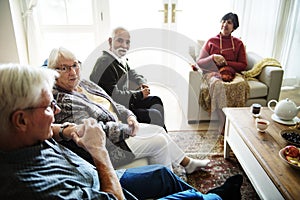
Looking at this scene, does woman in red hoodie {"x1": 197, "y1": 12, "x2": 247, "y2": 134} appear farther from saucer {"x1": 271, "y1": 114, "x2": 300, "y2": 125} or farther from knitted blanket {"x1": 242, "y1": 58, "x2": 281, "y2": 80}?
saucer {"x1": 271, "y1": 114, "x2": 300, "y2": 125}

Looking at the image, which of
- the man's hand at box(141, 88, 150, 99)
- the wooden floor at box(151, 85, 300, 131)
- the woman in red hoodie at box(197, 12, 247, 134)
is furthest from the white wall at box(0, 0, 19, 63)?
the woman in red hoodie at box(197, 12, 247, 134)

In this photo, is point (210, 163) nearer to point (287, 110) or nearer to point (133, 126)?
point (287, 110)

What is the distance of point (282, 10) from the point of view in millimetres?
3205

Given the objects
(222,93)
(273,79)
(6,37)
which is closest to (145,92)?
(222,93)

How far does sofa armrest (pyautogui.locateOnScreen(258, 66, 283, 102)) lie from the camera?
7.79ft

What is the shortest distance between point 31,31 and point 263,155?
2.65 meters

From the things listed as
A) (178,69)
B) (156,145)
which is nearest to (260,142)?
(156,145)

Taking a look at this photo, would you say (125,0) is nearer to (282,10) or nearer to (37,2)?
(37,2)

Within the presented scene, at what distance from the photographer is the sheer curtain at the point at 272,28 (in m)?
3.17

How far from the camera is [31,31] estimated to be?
2.76 meters

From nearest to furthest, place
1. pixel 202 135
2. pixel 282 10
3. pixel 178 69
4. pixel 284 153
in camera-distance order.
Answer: pixel 284 153 → pixel 202 135 → pixel 282 10 → pixel 178 69

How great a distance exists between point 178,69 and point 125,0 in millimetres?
1186

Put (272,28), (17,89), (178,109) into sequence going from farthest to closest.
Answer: (272,28) < (178,109) < (17,89)

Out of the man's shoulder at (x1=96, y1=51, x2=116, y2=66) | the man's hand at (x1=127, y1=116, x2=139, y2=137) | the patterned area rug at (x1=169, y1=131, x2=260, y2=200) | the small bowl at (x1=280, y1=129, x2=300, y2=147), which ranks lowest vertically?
the patterned area rug at (x1=169, y1=131, x2=260, y2=200)
